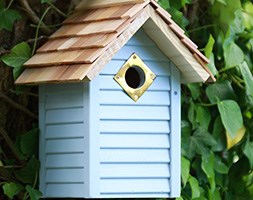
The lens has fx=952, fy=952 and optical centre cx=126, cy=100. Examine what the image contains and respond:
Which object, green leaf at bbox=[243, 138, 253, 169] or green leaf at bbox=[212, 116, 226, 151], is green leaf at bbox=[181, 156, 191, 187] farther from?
green leaf at bbox=[243, 138, 253, 169]

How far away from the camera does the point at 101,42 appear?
205 centimetres

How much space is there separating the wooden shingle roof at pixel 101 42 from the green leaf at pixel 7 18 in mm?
95

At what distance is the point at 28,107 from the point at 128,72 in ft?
0.87

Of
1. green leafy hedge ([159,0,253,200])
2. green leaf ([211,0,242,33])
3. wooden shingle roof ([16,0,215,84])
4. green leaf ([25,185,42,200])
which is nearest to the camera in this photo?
wooden shingle roof ([16,0,215,84])

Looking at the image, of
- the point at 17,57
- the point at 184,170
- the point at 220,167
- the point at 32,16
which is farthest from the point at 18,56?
the point at 220,167

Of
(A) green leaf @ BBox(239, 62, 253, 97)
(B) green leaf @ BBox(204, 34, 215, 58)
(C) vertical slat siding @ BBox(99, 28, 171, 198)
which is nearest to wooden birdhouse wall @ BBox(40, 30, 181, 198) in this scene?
(C) vertical slat siding @ BBox(99, 28, 171, 198)

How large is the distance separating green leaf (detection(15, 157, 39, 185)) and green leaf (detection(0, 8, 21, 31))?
0.32 metres

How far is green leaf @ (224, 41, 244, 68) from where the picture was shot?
2.56 meters

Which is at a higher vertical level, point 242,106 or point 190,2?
point 190,2

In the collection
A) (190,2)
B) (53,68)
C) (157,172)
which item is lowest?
(157,172)

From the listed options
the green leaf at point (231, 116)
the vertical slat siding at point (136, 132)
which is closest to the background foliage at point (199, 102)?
the green leaf at point (231, 116)

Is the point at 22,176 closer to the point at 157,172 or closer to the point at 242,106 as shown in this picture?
the point at 157,172

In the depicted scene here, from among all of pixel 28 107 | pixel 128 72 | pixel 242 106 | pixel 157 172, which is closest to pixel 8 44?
pixel 28 107

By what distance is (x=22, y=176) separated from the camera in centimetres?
223
